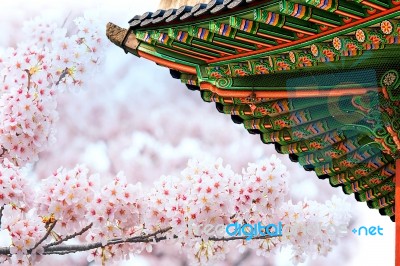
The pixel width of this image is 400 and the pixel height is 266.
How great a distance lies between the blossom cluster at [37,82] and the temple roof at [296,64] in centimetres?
64

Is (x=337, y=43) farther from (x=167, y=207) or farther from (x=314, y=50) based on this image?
(x=167, y=207)

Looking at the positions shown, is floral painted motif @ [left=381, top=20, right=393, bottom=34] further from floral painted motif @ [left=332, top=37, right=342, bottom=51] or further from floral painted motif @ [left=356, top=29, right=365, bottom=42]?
floral painted motif @ [left=332, top=37, right=342, bottom=51]

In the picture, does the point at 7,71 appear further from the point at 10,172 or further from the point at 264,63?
the point at 264,63

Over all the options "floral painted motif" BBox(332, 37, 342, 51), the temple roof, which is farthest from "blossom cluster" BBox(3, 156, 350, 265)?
"floral painted motif" BBox(332, 37, 342, 51)

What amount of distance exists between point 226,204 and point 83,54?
1.44 meters

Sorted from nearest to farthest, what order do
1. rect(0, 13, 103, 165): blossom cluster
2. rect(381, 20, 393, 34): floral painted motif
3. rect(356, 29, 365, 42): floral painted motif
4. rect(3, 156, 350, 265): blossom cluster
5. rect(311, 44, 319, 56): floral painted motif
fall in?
rect(381, 20, 393, 34): floral painted motif, rect(356, 29, 365, 42): floral painted motif, rect(311, 44, 319, 56): floral painted motif, rect(0, 13, 103, 165): blossom cluster, rect(3, 156, 350, 265): blossom cluster

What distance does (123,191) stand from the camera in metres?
5.10

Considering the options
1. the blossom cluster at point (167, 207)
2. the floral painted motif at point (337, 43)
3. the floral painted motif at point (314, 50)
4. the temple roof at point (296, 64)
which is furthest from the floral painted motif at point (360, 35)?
the blossom cluster at point (167, 207)

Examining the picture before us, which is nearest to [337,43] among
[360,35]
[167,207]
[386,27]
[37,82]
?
[360,35]

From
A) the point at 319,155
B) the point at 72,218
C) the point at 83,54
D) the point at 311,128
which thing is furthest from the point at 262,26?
the point at 83,54

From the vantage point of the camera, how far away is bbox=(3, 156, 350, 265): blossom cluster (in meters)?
4.90

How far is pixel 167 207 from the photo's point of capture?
5.49m

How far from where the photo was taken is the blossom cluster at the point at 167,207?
4.90 meters

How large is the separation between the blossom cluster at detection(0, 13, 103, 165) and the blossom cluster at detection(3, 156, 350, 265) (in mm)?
266
